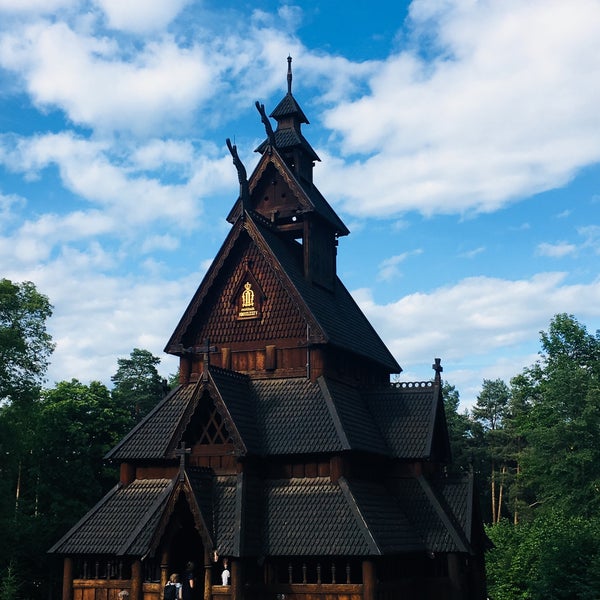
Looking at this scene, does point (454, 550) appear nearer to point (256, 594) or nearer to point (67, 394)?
point (256, 594)

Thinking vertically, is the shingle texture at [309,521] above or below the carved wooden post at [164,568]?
above

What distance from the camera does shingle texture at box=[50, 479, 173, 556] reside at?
893 inches

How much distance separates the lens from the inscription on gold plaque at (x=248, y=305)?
26953mm

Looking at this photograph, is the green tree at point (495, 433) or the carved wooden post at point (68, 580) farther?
the green tree at point (495, 433)

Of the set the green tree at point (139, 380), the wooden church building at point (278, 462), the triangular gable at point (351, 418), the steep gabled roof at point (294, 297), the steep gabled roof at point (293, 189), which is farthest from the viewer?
the green tree at point (139, 380)

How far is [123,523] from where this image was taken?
79.0 ft

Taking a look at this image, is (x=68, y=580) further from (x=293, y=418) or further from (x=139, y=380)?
(x=139, y=380)

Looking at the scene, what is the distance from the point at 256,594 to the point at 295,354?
7642 mm

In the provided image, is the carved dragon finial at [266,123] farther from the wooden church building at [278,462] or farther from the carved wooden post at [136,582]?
the carved wooden post at [136,582]

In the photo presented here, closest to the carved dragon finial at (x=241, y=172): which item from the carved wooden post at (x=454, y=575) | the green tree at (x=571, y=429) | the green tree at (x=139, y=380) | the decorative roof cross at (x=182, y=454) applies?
the decorative roof cross at (x=182, y=454)

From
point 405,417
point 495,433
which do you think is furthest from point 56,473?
point 495,433

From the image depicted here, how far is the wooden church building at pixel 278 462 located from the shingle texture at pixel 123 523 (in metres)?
0.05

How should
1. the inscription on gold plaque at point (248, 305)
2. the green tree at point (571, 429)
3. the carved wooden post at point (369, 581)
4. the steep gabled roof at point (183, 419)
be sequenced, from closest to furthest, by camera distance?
the carved wooden post at point (369, 581) < the steep gabled roof at point (183, 419) < the inscription on gold plaque at point (248, 305) < the green tree at point (571, 429)

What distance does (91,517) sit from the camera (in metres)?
24.8
